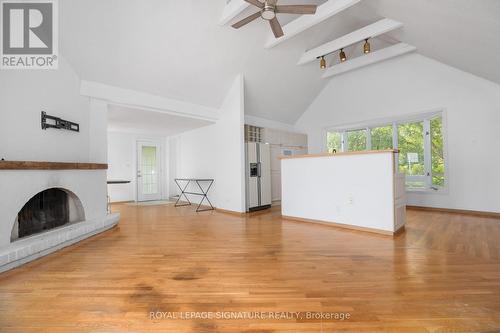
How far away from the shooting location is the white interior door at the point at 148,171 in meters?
7.01

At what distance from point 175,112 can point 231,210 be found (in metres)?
2.42

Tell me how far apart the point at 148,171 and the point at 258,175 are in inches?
150

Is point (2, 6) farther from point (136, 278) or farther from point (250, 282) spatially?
point (250, 282)

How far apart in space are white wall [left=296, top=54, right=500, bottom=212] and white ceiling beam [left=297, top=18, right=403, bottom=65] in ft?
5.38

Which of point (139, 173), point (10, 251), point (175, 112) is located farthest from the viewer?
point (139, 173)

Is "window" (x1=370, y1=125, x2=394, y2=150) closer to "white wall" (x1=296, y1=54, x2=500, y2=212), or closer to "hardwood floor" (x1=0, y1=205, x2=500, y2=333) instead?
"white wall" (x1=296, y1=54, x2=500, y2=212)

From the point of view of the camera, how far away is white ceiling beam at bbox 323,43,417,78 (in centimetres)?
481

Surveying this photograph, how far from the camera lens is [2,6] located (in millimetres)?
2707

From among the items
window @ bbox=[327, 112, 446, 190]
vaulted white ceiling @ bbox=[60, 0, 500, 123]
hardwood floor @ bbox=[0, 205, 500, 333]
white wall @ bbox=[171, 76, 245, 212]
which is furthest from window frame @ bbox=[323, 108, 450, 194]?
white wall @ bbox=[171, 76, 245, 212]

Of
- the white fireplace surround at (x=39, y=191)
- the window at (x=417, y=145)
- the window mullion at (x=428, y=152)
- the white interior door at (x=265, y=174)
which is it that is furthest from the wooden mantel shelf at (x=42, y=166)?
the window mullion at (x=428, y=152)

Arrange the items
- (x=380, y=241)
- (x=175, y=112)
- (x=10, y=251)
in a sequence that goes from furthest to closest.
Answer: (x=175, y=112) < (x=380, y=241) < (x=10, y=251)

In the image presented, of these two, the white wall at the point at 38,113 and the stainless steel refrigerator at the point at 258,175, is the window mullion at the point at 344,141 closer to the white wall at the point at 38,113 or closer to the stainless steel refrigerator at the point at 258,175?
the stainless steel refrigerator at the point at 258,175

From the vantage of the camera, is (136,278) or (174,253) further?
(174,253)

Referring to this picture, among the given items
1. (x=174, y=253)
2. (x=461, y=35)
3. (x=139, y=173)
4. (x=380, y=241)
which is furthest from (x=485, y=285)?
(x=139, y=173)
